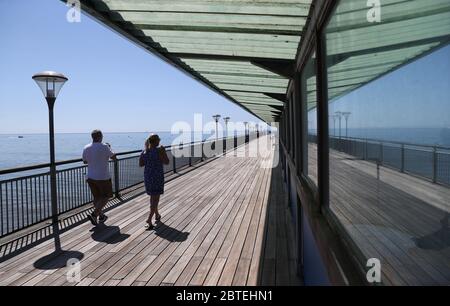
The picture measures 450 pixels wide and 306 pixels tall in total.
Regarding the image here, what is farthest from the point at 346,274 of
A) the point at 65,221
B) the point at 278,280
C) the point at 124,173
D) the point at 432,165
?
the point at 124,173

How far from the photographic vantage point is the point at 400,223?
1065mm

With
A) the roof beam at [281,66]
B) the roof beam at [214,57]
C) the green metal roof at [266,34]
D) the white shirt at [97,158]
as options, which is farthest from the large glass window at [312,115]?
the white shirt at [97,158]

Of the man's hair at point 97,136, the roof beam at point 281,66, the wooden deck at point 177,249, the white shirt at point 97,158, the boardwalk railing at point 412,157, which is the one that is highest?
the roof beam at point 281,66

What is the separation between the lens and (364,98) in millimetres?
1343

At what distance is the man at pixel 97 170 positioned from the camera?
584 centimetres

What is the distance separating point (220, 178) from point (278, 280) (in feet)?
25.3

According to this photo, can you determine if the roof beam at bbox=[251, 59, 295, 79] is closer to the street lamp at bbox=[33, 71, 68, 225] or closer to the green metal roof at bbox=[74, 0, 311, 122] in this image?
the green metal roof at bbox=[74, 0, 311, 122]

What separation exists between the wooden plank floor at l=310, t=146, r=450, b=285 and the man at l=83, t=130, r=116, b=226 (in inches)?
201

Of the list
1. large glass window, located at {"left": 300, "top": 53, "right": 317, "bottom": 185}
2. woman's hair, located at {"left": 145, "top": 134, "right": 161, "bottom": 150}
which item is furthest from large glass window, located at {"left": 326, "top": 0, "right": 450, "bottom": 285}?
woman's hair, located at {"left": 145, "top": 134, "right": 161, "bottom": 150}

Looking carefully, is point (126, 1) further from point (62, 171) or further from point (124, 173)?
point (124, 173)

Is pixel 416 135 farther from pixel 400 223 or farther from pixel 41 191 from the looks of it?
pixel 41 191

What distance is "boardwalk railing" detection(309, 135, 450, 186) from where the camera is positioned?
2.74 feet

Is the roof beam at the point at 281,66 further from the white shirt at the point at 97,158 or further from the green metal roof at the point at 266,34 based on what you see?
the white shirt at the point at 97,158

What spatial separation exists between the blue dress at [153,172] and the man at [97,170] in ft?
2.61
